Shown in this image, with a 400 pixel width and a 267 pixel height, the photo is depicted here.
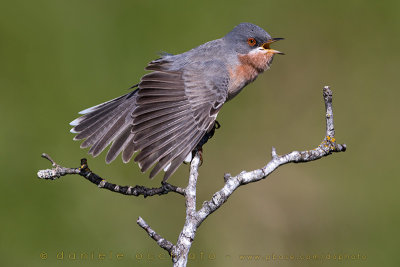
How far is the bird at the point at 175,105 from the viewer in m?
4.28

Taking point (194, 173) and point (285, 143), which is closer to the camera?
point (194, 173)

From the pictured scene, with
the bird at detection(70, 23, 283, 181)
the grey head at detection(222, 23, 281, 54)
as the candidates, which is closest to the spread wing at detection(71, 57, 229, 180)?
the bird at detection(70, 23, 283, 181)

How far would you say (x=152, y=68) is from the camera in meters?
4.77

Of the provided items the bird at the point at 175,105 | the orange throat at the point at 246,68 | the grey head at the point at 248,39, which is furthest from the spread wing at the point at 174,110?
the grey head at the point at 248,39

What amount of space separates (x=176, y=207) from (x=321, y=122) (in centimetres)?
194

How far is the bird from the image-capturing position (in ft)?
14.0

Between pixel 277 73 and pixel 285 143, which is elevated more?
pixel 277 73

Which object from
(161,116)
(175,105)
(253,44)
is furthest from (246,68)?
(161,116)

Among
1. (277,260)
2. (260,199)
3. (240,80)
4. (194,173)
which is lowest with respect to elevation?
(277,260)

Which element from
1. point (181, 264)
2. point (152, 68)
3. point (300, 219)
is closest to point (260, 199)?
point (300, 219)

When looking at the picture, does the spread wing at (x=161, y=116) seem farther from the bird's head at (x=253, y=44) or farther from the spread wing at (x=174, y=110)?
the bird's head at (x=253, y=44)

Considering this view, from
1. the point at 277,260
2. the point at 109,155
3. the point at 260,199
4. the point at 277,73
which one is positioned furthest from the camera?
the point at 277,73

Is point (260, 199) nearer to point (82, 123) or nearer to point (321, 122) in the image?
point (321, 122)

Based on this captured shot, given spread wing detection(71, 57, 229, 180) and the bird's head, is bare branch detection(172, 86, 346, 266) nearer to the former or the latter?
spread wing detection(71, 57, 229, 180)
